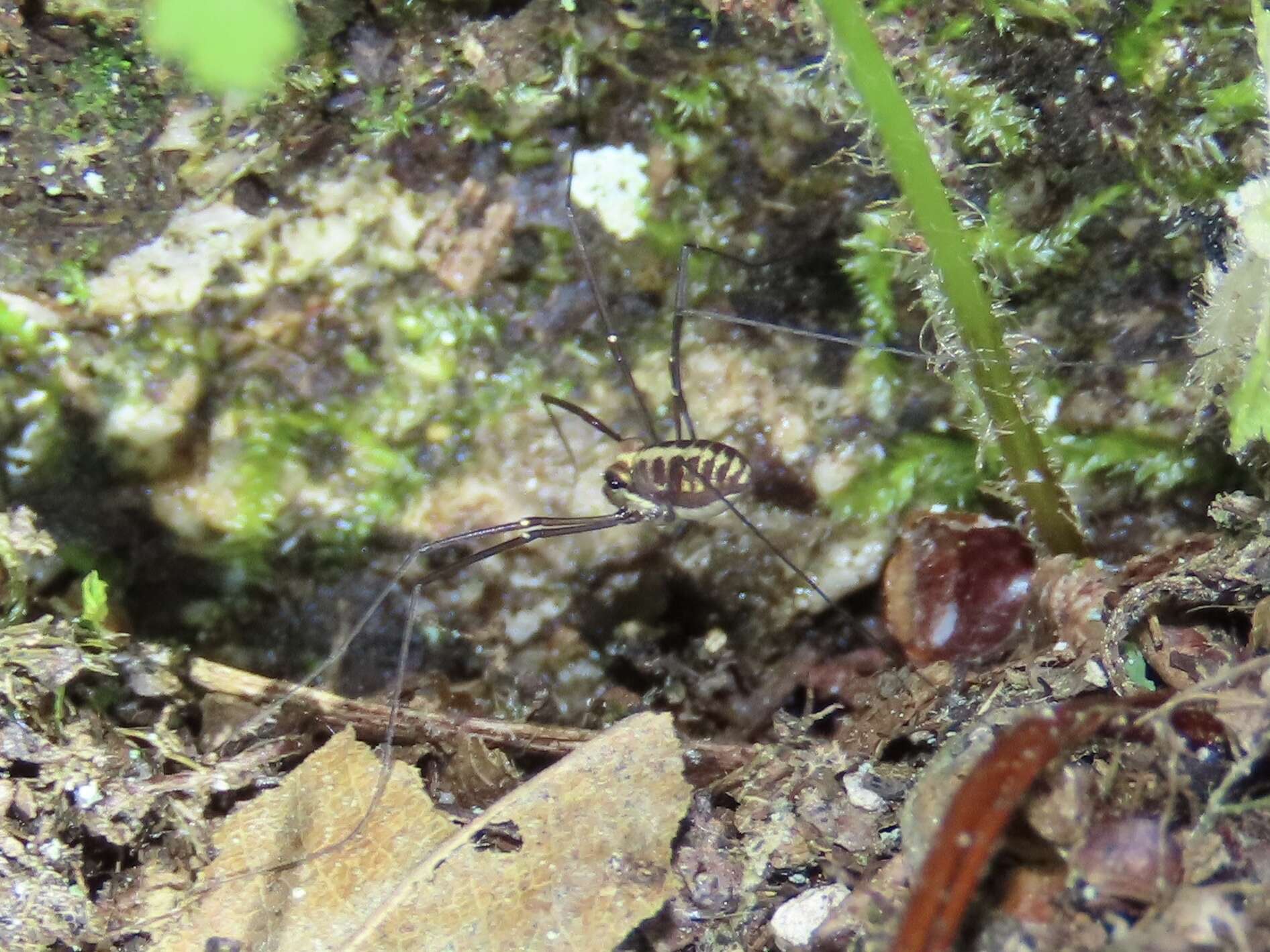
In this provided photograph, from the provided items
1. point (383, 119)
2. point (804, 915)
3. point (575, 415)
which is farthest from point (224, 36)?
point (804, 915)

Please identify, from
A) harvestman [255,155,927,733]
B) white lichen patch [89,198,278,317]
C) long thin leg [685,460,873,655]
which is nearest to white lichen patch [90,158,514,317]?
white lichen patch [89,198,278,317]

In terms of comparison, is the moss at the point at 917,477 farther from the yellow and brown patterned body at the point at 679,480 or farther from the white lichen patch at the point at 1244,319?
the white lichen patch at the point at 1244,319

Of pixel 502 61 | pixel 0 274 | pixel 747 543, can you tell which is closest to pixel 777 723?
pixel 747 543

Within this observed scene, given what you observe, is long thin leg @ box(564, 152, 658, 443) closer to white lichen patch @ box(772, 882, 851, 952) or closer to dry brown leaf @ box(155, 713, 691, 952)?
dry brown leaf @ box(155, 713, 691, 952)

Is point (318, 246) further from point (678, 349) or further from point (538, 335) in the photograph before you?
point (678, 349)

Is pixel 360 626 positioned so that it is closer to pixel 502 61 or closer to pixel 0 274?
pixel 0 274

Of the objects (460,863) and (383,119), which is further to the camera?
(383,119)
